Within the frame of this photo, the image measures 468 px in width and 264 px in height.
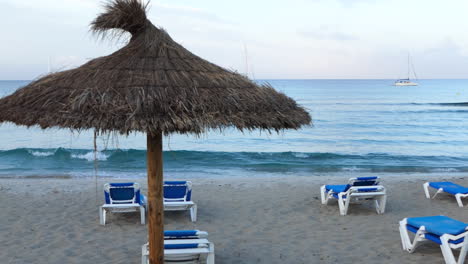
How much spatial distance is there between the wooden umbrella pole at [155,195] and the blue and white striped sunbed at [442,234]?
3.49m

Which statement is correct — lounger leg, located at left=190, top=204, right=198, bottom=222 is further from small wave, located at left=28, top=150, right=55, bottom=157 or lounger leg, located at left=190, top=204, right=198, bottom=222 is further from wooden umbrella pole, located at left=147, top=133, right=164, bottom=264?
small wave, located at left=28, top=150, right=55, bottom=157

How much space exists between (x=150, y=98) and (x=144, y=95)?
0.05 meters

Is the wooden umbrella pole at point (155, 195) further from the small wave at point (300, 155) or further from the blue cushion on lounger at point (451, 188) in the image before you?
the small wave at point (300, 155)

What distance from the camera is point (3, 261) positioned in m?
5.78

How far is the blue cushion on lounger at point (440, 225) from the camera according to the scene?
5590mm

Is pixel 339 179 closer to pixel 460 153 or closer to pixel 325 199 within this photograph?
pixel 325 199

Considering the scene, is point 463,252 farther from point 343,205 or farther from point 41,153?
point 41,153

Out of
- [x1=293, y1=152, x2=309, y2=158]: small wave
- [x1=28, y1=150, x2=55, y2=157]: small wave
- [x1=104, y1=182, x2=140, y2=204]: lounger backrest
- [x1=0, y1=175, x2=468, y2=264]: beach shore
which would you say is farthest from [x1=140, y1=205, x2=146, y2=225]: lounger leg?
[x1=28, y1=150, x2=55, y2=157]: small wave

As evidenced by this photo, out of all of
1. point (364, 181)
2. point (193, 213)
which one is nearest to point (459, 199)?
point (364, 181)

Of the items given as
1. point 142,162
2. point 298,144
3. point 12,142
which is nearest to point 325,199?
point 142,162

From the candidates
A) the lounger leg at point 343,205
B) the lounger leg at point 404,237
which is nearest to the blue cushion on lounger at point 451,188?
the lounger leg at point 343,205

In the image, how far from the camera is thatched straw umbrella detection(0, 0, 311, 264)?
333cm

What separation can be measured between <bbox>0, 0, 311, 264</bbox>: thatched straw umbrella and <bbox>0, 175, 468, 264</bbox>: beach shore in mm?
2481

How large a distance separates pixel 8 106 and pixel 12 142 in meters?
23.2
